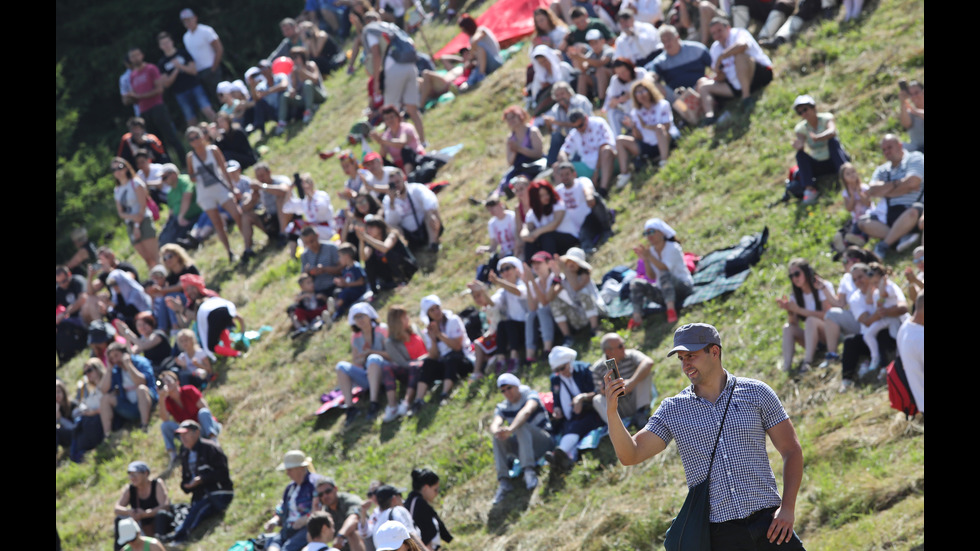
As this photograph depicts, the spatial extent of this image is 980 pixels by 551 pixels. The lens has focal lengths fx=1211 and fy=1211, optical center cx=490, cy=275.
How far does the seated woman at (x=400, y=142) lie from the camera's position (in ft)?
59.0

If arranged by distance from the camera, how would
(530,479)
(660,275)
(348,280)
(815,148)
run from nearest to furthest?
1. (530,479)
2. (660,275)
3. (815,148)
4. (348,280)

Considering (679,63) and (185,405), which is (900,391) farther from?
(185,405)

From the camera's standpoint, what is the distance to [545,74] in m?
17.7

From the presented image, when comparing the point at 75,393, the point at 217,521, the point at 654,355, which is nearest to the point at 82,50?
the point at 75,393

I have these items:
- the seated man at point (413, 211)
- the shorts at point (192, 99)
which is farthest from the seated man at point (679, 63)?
the shorts at point (192, 99)

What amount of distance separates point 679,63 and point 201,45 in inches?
441

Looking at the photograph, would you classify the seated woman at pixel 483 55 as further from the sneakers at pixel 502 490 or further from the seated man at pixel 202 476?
the sneakers at pixel 502 490

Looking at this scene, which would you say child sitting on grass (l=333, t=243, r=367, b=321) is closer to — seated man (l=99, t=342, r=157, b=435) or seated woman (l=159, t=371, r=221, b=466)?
seated woman (l=159, t=371, r=221, b=466)

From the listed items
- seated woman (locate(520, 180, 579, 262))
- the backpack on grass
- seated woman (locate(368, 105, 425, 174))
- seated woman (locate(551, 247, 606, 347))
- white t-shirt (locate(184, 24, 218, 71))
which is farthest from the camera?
white t-shirt (locate(184, 24, 218, 71))

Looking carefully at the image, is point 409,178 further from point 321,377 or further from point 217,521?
point 217,521

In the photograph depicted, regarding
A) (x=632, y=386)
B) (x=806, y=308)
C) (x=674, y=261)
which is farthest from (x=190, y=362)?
(x=806, y=308)

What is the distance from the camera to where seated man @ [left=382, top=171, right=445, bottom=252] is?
16.2m

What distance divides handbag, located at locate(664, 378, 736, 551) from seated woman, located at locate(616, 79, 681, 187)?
10041mm

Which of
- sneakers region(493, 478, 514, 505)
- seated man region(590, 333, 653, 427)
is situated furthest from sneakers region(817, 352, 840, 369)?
sneakers region(493, 478, 514, 505)
